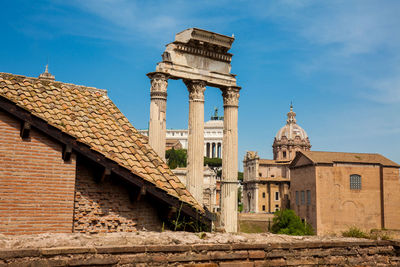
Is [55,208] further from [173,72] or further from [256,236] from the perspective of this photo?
[173,72]

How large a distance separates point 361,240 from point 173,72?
12.3 meters

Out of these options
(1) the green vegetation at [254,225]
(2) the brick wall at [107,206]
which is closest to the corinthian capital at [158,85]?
(2) the brick wall at [107,206]

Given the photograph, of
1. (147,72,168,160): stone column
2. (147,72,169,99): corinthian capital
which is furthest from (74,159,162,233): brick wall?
(147,72,169,99): corinthian capital

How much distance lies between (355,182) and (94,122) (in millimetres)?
51302

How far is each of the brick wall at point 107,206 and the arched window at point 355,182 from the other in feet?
166

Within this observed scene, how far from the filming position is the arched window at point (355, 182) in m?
54.3

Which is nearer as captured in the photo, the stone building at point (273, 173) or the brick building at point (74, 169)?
the brick building at point (74, 169)

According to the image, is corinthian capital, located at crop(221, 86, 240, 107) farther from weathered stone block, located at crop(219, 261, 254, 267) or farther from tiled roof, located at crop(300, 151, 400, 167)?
tiled roof, located at crop(300, 151, 400, 167)

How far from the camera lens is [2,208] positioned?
20.8ft

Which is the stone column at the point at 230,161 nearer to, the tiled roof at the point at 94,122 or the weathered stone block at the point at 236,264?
the tiled roof at the point at 94,122

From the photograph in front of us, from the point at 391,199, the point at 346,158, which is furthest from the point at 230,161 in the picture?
the point at 391,199

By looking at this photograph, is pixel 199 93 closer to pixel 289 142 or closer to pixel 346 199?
pixel 346 199

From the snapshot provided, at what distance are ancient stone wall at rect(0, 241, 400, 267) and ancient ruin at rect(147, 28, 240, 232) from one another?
11408mm

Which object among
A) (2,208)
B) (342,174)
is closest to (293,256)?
(2,208)
